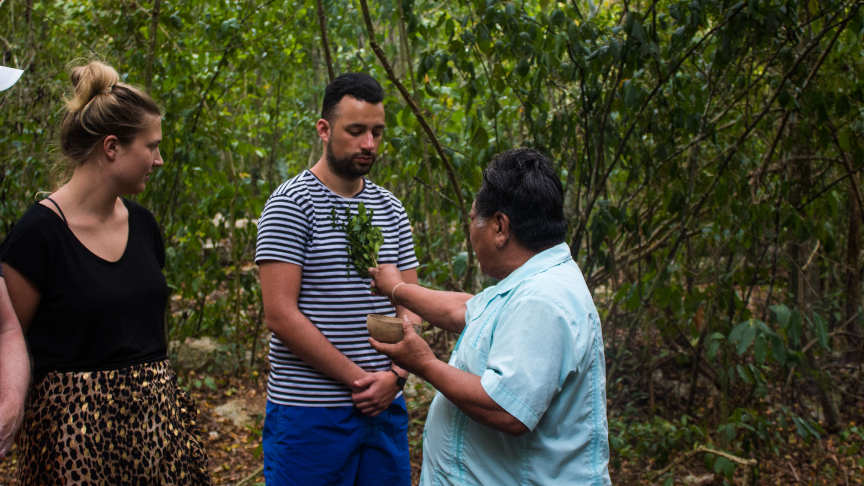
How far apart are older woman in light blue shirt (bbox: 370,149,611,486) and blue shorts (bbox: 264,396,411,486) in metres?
0.41

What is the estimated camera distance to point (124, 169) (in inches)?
64.3

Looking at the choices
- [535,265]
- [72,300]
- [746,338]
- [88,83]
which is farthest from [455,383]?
[746,338]

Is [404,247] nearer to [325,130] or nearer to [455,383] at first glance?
[325,130]

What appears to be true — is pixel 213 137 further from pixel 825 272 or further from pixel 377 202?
pixel 825 272

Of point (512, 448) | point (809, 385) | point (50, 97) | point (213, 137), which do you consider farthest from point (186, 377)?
point (809, 385)

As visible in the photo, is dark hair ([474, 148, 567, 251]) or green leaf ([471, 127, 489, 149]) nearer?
dark hair ([474, 148, 567, 251])

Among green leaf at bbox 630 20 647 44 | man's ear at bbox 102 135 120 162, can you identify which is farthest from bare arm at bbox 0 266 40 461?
green leaf at bbox 630 20 647 44

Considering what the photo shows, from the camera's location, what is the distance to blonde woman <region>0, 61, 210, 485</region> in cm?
149

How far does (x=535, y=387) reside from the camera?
1.23 meters

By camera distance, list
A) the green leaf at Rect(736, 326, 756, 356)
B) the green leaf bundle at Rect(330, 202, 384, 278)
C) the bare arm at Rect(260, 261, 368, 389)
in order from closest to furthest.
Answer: the bare arm at Rect(260, 261, 368, 389)
the green leaf bundle at Rect(330, 202, 384, 278)
the green leaf at Rect(736, 326, 756, 356)

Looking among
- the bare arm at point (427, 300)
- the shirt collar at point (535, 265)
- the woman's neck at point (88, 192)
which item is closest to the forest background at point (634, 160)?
the bare arm at point (427, 300)

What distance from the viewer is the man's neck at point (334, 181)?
1956 mm

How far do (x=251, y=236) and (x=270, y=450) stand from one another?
288cm

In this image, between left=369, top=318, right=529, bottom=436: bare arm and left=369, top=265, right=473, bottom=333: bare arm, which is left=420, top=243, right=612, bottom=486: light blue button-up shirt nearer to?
left=369, top=318, right=529, bottom=436: bare arm
